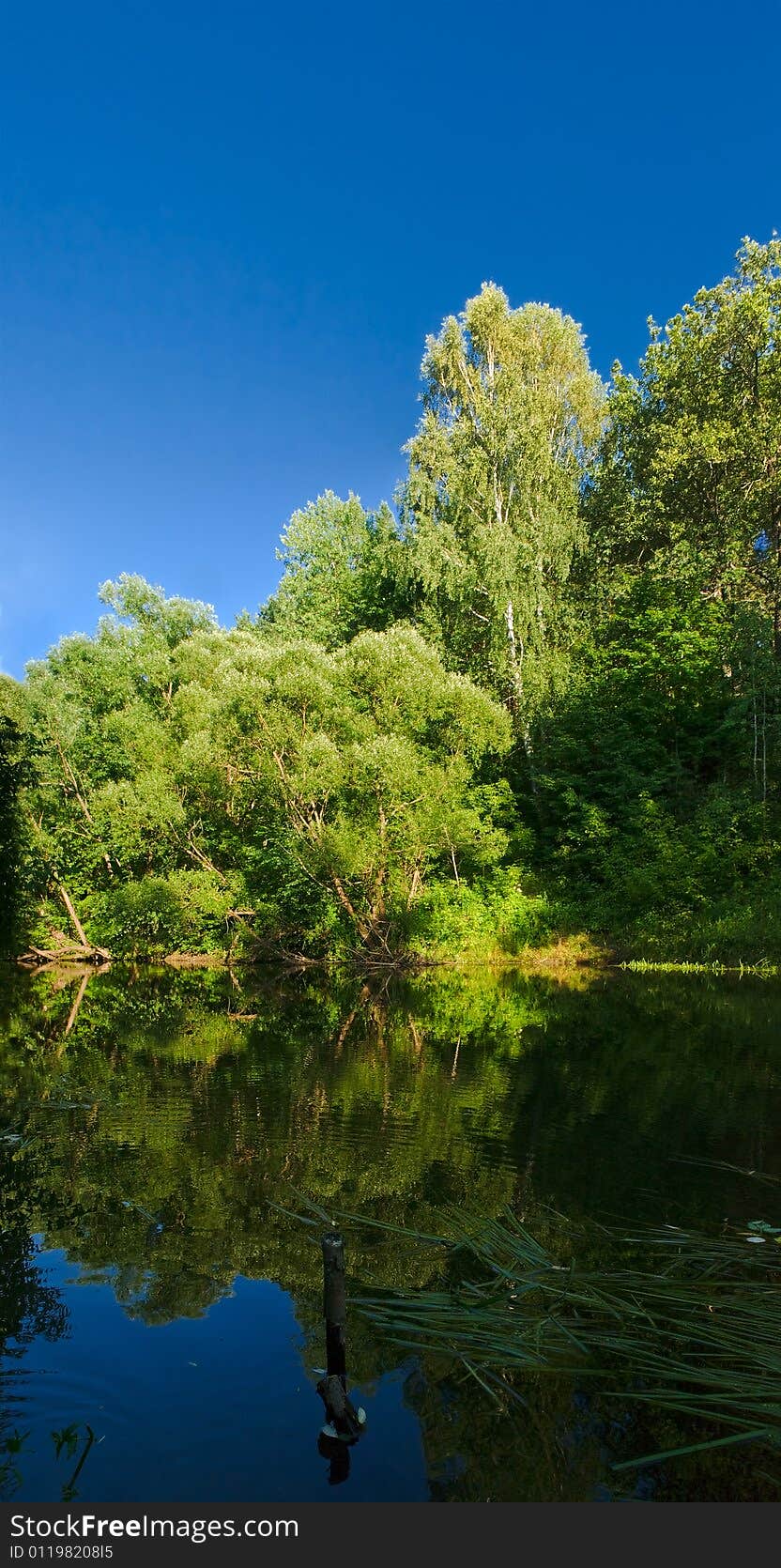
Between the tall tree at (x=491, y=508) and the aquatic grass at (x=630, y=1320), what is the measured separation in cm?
2795

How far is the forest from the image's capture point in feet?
88.9

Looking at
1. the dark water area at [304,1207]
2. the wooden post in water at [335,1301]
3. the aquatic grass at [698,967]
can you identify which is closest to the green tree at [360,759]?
the aquatic grass at [698,967]

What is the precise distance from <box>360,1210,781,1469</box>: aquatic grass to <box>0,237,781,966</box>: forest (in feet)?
63.9

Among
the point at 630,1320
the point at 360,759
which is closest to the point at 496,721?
the point at 360,759

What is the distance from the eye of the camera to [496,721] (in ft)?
93.2

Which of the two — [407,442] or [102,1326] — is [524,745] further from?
[102,1326]

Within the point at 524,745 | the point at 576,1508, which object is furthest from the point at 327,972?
the point at 576,1508

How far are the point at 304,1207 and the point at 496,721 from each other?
846 inches

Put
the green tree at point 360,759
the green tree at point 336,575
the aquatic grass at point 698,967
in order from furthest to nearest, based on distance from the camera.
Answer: the green tree at point 336,575 < the green tree at point 360,759 < the aquatic grass at point 698,967

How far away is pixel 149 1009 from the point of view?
22062 millimetres

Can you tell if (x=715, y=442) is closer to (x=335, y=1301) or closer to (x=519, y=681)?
(x=519, y=681)

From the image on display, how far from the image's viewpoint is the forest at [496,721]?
27109mm

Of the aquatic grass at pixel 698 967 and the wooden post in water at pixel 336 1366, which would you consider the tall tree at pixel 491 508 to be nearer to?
the aquatic grass at pixel 698 967

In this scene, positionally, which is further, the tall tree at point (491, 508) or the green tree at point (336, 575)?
the green tree at point (336, 575)
